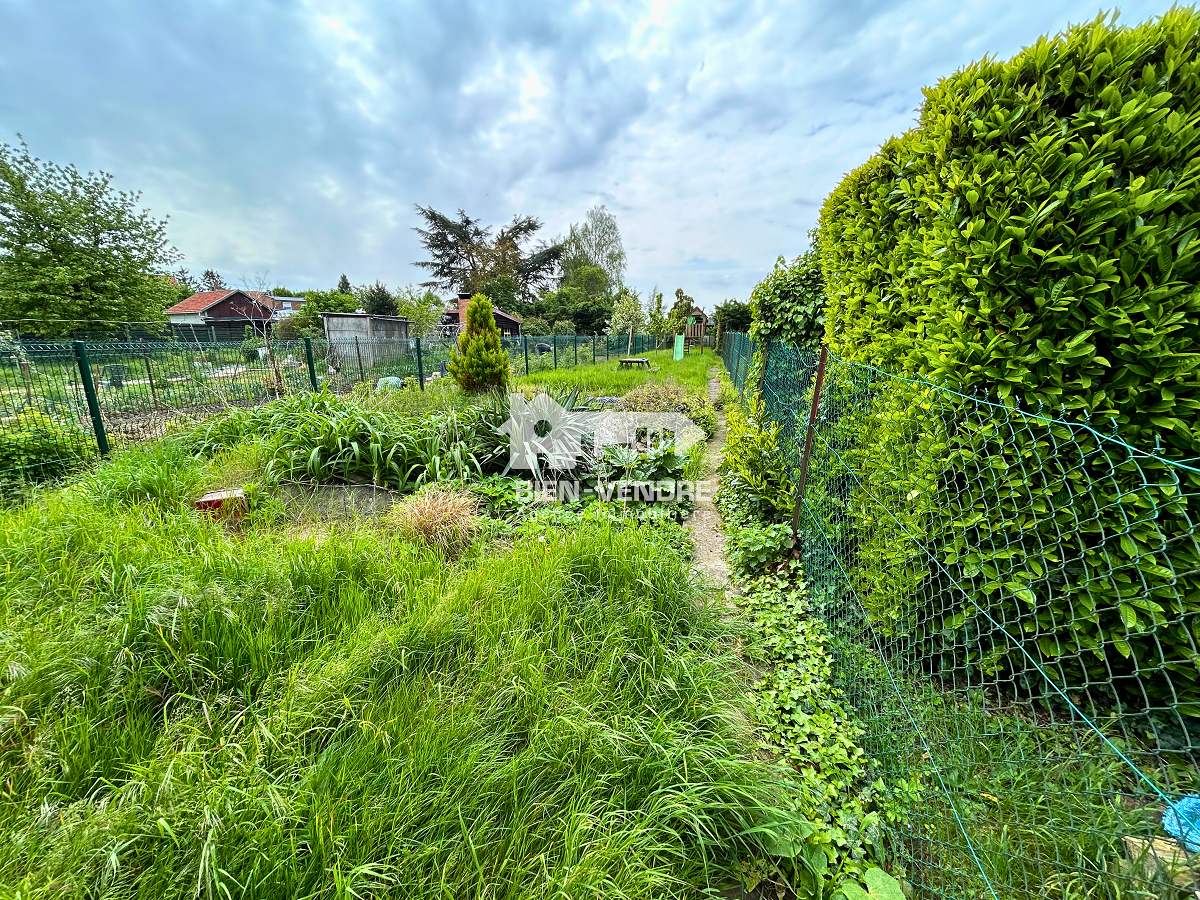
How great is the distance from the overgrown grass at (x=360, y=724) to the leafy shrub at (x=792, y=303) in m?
3.25

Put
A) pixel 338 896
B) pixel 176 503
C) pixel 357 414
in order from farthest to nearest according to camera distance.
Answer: pixel 357 414 → pixel 176 503 → pixel 338 896

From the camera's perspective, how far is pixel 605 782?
4.80 ft

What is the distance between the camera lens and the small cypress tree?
26.5ft

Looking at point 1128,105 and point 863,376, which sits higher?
point 1128,105

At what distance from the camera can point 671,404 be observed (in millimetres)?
7766

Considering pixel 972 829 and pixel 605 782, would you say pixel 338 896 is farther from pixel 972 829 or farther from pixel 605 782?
pixel 972 829

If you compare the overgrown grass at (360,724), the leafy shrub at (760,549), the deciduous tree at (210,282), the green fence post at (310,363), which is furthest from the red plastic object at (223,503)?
the deciduous tree at (210,282)

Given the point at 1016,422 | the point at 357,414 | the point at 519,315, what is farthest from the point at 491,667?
the point at 519,315

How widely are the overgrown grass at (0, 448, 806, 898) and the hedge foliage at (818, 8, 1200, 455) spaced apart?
179cm

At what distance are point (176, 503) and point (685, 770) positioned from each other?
4035 millimetres

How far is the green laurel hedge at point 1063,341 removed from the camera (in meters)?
1.38

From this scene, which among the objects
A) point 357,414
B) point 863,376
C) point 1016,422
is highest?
point 863,376

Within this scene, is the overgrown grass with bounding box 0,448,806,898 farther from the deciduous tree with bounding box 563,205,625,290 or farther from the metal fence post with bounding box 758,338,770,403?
the deciduous tree with bounding box 563,205,625,290

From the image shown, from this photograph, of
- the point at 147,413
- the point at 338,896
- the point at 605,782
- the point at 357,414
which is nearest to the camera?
the point at 338,896
